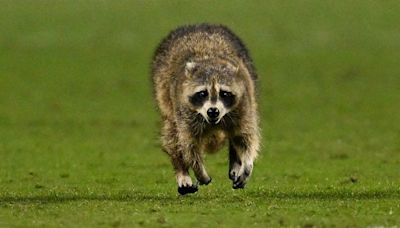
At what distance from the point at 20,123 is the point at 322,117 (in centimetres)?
740

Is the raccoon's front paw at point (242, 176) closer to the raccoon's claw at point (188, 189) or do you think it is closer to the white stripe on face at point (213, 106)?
the raccoon's claw at point (188, 189)

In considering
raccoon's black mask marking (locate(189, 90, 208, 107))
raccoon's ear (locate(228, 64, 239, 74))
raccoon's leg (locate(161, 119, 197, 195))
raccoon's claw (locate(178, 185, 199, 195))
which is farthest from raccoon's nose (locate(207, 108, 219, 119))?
raccoon's claw (locate(178, 185, 199, 195))

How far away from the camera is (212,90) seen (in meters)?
16.7

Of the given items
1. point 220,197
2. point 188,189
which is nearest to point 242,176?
point 220,197

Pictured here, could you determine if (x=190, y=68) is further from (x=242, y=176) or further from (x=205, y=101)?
(x=242, y=176)

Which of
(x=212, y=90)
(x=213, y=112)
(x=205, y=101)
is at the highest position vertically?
(x=212, y=90)

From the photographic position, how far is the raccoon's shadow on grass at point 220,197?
1756cm

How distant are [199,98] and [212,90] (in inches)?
8.5

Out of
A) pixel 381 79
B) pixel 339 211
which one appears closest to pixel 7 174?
pixel 339 211

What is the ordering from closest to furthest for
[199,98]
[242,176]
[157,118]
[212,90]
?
[212,90]
[199,98]
[242,176]
[157,118]

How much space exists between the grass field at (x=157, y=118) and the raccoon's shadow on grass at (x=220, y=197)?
1.0 inches

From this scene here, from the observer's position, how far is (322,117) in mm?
33750

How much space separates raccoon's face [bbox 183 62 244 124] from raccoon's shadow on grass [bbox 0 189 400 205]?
4.12 ft

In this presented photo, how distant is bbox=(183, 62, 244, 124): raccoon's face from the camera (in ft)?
54.6
